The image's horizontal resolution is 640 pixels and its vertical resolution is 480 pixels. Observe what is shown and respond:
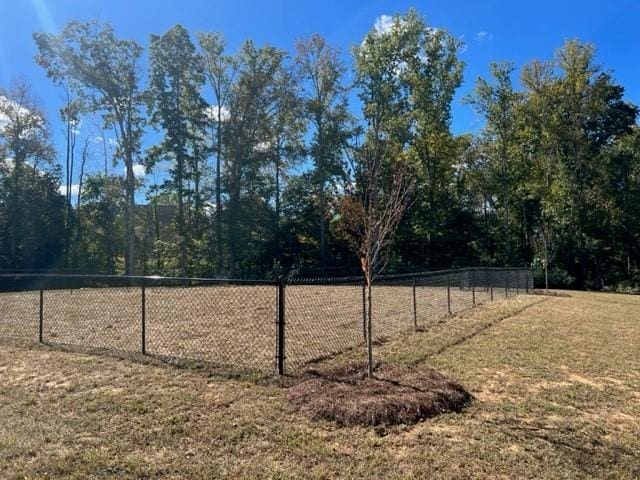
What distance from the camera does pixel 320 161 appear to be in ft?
93.9

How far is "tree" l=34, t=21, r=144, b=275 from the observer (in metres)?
24.0

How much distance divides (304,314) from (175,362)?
186 inches

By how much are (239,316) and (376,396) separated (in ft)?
19.2

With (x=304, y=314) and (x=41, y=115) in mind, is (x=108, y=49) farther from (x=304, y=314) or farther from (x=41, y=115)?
(x=304, y=314)

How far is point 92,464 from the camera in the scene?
296cm

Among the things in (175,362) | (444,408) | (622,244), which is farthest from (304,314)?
(622,244)

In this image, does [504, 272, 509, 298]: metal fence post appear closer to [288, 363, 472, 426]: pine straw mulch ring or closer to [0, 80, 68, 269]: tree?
[288, 363, 472, 426]: pine straw mulch ring

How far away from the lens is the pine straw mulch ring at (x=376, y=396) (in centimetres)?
373

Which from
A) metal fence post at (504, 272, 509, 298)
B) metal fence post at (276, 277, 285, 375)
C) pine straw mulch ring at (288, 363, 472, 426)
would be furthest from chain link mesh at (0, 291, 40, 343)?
metal fence post at (504, 272, 509, 298)

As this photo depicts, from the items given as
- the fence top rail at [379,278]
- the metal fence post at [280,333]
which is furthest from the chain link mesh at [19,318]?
the fence top rail at [379,278]

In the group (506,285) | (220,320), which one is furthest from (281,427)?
(506,285)

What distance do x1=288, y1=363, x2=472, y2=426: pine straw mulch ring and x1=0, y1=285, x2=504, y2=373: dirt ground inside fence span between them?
838 millimetres

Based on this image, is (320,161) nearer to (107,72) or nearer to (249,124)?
(249,124)

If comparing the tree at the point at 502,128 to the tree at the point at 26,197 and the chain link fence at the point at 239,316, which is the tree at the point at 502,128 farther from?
the tree at the point at 26,197
